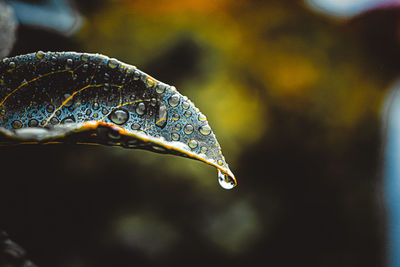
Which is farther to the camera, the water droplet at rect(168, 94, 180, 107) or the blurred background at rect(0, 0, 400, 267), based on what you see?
the blurred background at rect(0, 0, 400, 267)

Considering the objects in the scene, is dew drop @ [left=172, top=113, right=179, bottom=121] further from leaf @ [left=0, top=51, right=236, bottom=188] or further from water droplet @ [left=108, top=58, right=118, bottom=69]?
water droplet @ [left=108, top=58, right=118, bottom=69]

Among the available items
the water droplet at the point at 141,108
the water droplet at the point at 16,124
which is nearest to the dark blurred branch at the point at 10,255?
the water droplet at the point at 16,124

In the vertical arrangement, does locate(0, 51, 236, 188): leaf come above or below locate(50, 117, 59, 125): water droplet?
above

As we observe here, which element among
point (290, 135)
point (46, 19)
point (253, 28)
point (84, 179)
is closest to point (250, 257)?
point (290, 135)

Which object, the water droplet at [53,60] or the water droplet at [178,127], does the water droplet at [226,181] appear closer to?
the water droplet at [178,127]

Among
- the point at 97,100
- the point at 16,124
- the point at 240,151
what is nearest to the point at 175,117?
the point at 97,100

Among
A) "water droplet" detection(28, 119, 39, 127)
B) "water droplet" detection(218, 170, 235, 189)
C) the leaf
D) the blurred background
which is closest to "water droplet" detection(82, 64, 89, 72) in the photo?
the leaf

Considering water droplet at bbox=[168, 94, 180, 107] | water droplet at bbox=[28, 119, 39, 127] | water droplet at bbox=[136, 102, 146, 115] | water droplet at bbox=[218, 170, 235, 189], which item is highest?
water droplet at bbox=[168, 94, 180, 107]

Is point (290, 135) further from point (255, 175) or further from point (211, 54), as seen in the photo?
point (211, 54)
